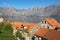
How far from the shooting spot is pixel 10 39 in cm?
4134

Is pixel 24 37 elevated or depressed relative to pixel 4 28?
depressed

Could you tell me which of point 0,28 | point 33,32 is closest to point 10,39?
point 0,28

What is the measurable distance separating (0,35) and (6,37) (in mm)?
1379

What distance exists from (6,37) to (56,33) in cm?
969

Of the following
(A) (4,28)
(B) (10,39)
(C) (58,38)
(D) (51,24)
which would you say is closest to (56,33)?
(C) (58,38)

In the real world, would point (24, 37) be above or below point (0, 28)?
below

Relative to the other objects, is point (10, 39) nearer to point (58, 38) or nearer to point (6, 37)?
point (6, 37)

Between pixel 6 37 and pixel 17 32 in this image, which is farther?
pixel 17 32

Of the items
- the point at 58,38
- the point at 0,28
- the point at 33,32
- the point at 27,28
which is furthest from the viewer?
the point at 27,28

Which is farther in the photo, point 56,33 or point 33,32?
point 33,32

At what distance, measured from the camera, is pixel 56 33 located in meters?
40.1

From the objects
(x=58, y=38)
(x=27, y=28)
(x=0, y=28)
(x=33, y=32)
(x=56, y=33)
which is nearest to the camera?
(x=58, y=38)

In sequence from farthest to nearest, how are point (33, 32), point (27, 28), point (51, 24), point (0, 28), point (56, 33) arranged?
point (51, 24)
point (27, 28)
point (33, 32)
point (0, 28)
point (56, 33)

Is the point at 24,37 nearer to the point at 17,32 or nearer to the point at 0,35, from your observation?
the point at 17,32
